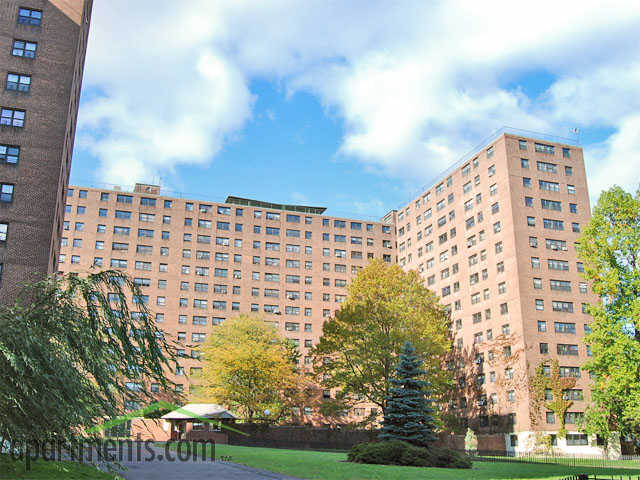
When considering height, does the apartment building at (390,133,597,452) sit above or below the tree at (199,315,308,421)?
above

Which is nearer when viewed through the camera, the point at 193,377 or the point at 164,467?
the point at 164,467

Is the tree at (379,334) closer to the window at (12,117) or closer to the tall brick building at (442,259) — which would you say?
the tall brick building at (442,259)

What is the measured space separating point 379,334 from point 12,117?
29977 millimetres

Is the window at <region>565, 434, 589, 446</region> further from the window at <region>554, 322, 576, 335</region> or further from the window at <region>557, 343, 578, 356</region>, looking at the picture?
the window at <region>554, 322, 576, 335</region>

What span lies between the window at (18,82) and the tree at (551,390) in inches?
1954

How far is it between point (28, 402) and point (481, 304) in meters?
61.1

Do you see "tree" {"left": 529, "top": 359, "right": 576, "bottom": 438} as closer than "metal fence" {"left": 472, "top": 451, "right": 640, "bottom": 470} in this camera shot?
No

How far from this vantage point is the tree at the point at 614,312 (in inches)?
1341

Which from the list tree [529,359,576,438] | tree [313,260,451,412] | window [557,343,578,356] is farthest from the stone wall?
window [557,343,578,356]

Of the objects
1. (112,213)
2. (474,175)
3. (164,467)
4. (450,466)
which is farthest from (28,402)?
(112,213)

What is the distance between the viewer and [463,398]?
67.7 m

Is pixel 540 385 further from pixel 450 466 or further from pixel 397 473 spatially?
pixel 397 473

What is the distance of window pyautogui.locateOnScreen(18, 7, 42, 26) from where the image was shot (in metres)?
39.8

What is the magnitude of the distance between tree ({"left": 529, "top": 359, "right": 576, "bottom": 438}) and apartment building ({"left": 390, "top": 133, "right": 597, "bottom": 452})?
1.93ft
